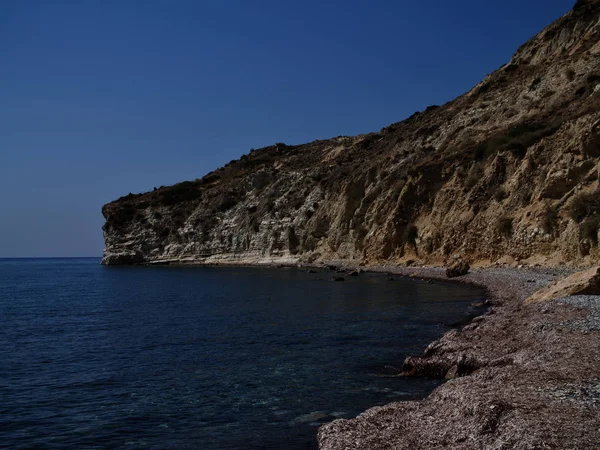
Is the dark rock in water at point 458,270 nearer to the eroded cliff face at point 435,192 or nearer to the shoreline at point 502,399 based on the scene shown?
the eroded cliff face at point 435,192

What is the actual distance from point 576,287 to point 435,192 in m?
34.4

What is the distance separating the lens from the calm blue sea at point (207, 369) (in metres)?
9.69

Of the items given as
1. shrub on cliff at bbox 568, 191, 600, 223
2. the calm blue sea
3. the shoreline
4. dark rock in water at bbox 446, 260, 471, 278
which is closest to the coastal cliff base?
the shoreline

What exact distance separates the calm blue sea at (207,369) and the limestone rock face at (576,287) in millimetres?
3945

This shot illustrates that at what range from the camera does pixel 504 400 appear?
7199 millimetres

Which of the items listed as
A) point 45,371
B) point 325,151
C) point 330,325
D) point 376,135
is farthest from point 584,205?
point 325,151

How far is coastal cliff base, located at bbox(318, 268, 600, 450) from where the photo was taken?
6141mm

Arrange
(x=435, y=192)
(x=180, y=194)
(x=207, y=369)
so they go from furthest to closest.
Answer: (x=180, y=194) → (x=435, y=192) → (x=207, y=369)

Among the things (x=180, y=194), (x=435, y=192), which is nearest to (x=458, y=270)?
(x=435, y=192)

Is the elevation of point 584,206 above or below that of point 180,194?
below

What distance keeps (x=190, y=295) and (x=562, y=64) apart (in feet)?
145

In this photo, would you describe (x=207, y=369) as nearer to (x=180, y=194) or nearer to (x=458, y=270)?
(x=458, y=270)

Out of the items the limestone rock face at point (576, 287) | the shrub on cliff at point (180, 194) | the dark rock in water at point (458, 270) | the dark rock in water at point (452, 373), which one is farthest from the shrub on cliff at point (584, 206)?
the shrub on cliff at point (180, 194)

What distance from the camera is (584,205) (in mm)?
29656
